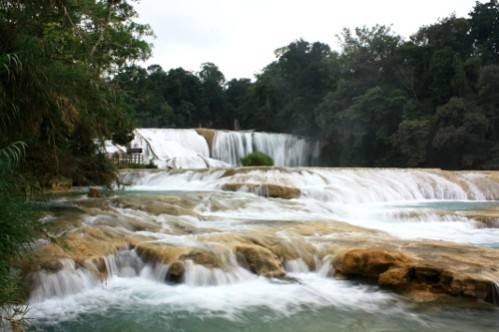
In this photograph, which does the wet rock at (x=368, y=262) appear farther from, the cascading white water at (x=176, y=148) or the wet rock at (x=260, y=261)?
the cascading white water at (x=176, y=148)

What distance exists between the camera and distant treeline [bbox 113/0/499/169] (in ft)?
87.7

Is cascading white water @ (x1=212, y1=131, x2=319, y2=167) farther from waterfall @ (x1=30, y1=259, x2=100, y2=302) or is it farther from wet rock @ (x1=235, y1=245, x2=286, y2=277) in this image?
waterfall @ (x1=30, y1=259, x2=100, y2=302)

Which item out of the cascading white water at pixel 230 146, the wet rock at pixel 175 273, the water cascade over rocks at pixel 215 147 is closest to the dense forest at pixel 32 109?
the wet rock at pixel 175 273

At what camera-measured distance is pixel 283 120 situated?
39.2 metres

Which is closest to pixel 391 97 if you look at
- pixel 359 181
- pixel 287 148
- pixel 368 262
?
pixel 287 148

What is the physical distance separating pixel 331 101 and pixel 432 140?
8.72 meters

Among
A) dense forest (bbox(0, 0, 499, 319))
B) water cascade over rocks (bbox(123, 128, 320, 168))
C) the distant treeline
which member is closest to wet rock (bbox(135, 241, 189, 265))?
dense forest (bbox(0, 0, 499, 319))

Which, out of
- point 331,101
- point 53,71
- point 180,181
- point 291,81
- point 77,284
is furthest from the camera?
point 291,81

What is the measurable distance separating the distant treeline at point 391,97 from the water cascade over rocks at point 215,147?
6.24 feet

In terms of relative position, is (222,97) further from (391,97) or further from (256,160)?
(256,160)

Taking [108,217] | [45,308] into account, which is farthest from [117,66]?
[45,308]

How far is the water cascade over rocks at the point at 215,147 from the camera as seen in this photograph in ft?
83.9

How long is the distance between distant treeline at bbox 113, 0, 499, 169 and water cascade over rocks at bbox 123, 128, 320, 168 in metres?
1.90

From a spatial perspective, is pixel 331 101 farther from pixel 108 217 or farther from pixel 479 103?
pixel 108 217
